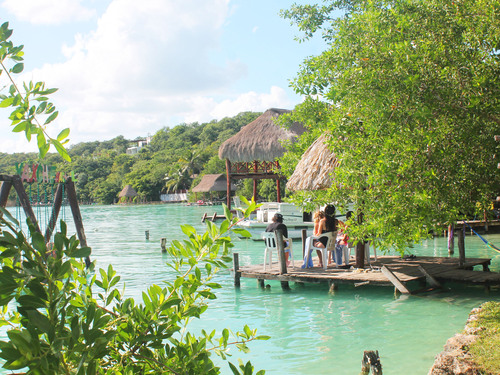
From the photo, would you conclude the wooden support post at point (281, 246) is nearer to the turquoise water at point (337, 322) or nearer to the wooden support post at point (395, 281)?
the turquoise water at point (337, 322)

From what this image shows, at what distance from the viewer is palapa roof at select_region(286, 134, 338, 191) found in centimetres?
1174

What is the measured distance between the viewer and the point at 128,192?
86.9 m

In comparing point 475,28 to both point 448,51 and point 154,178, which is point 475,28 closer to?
point 448,51

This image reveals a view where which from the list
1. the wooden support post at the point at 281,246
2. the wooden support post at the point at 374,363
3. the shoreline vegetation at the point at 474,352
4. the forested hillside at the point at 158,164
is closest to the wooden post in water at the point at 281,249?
the wooden support post at the point at 281,246

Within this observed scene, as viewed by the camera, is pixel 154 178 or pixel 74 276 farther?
pixel 154 178

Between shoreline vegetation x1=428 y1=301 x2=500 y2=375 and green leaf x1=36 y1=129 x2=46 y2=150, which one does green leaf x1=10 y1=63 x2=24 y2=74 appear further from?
shoreline vegetation x1=428 y1=301 x2=500 y2=375

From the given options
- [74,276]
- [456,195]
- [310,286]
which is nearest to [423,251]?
[310,286]

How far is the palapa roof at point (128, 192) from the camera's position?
86075mm

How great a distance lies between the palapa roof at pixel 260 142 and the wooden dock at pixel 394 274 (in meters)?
14.3

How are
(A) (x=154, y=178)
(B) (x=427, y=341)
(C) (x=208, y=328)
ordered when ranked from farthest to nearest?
(A) (x=154, y=178)
(C) (x=208, y=328)
(B) (x=427, y=341)

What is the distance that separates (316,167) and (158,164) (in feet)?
277

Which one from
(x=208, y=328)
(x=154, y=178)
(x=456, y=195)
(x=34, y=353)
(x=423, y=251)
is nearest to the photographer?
(x=34, y=353)

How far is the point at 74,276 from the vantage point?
211 centimetres

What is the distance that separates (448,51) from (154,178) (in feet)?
273
